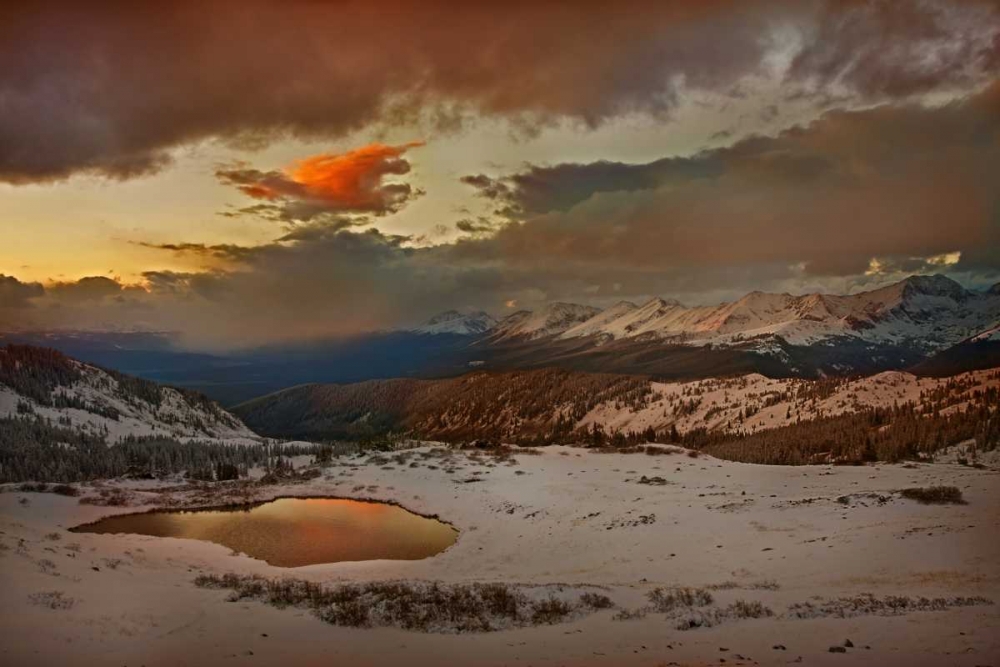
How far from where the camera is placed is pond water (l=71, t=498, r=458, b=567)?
3603 cm

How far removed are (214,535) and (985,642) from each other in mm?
43704

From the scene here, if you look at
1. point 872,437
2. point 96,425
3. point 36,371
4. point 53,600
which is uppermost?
point 36,371

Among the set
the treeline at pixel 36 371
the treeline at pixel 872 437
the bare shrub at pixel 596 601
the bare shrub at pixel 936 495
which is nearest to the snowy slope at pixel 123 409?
the treeline at pixel 36 371

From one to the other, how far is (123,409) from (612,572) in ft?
447

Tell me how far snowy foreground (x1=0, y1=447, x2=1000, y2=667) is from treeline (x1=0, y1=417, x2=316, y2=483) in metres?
21.0

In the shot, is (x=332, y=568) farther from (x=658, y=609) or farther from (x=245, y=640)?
(x=658, y=609)

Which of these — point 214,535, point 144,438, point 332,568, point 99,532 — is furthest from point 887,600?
point 144,438

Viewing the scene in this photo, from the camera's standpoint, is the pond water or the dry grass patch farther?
the pond water

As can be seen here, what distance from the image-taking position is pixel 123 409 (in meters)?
128

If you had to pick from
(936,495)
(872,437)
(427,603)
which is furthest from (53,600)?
(872,437)

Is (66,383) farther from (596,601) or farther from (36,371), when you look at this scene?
(596,601)

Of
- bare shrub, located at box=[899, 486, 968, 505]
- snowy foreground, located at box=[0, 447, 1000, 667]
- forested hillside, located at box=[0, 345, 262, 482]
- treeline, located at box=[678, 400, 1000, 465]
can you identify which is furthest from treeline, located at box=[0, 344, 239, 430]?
bare shrub, located at box=[899, 486, 968, 505]

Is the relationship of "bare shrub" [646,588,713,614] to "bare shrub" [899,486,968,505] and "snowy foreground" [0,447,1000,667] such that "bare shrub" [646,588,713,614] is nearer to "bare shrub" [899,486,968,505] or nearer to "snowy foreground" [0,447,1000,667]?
"snowy foreground" [0,447,1000,667]

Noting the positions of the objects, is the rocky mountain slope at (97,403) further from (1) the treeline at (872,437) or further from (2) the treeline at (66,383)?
(1) the treeline at (872,437)
